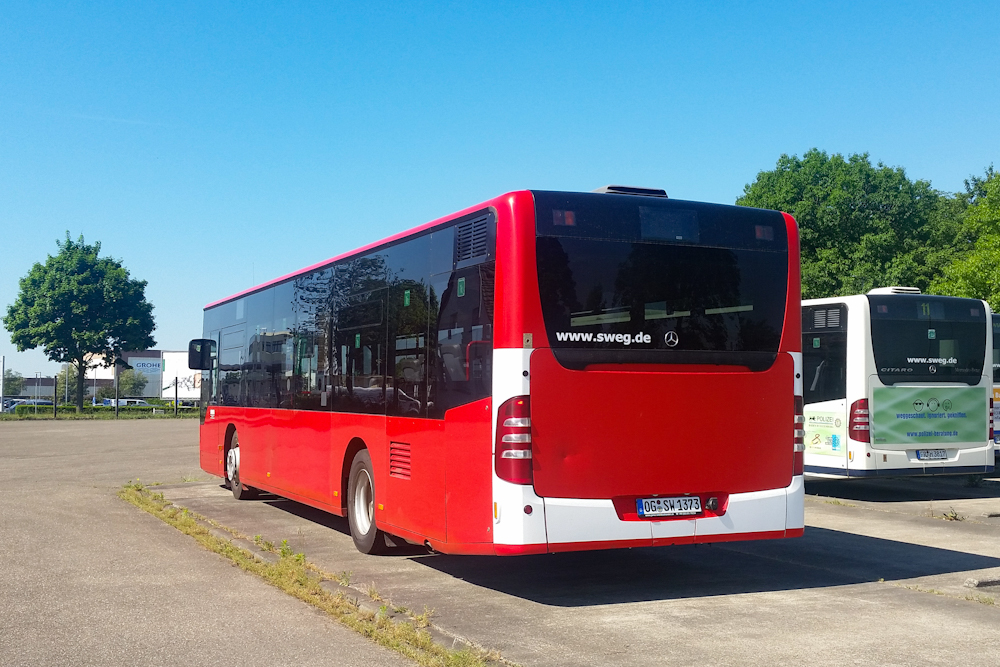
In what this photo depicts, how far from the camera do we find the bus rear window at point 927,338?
588 inches

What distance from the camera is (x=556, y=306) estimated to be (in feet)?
25.5

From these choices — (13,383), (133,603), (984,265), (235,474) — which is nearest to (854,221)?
(984,265)

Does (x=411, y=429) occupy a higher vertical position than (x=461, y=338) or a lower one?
lower

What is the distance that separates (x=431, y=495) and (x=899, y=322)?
9.16 m

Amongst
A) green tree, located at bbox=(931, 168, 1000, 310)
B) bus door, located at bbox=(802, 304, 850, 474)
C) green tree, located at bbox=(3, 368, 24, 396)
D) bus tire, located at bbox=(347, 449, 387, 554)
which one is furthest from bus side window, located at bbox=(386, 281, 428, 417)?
green tree, located at bbox=(3, 368, 24, 396)

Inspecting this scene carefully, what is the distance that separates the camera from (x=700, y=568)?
31.5ft

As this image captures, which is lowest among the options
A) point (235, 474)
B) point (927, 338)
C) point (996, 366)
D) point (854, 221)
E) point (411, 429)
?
point (235, 474)

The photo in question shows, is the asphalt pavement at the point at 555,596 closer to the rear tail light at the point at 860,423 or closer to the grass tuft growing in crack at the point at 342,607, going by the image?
the grass tuft growing in crack at the point at 342,607

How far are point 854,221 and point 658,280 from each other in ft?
155

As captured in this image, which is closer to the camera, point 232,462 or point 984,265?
point 232,462

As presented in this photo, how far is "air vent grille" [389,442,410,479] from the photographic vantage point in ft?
30.1

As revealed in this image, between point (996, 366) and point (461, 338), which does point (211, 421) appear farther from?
point (996, 366)

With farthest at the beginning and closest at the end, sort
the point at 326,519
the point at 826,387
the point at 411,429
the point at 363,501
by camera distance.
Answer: the point at 826,387 < the point at 326,519 < the point at 363,501 < the point at 411,429

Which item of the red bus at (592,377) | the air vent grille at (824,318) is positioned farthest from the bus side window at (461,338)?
the air vent grille at (824,318)
